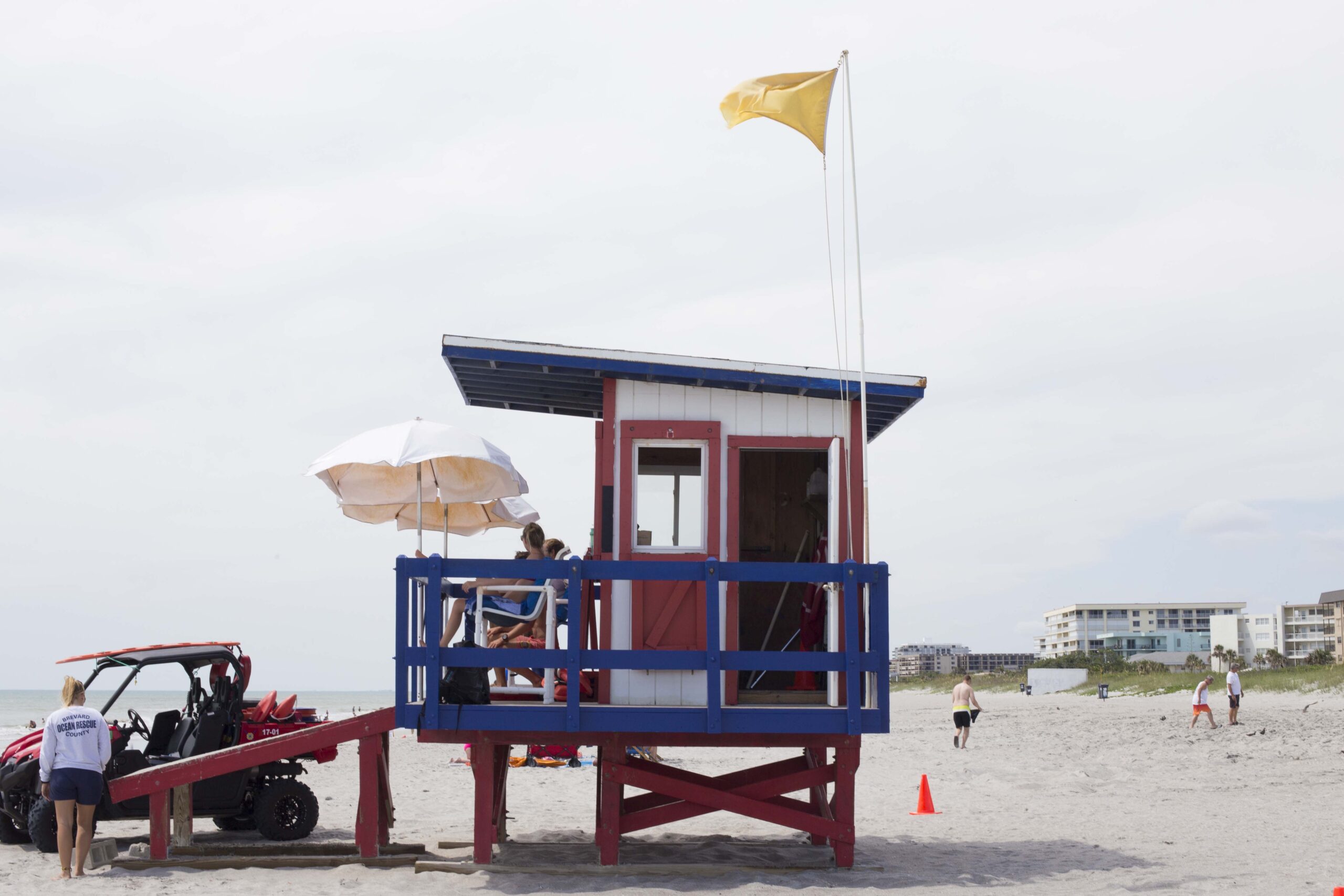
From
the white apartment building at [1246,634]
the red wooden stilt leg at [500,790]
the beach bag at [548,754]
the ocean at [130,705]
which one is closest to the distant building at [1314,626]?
Answer: the white apartment building at [1246,634]

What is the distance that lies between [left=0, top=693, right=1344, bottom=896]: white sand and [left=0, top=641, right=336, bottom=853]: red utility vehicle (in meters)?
0.68

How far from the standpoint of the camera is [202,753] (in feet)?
38.3

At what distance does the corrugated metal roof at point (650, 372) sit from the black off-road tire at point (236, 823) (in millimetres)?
5127

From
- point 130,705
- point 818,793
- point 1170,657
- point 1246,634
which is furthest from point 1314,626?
point 818,793

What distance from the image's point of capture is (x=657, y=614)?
9.64 m

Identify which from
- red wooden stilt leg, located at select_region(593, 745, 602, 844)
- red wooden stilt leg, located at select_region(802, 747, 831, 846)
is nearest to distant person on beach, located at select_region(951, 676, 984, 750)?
red wooden stilt leg, located at select_region(593, 745, 602, 844)

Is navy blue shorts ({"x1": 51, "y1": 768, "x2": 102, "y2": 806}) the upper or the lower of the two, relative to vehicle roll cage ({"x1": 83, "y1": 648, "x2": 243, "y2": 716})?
lower

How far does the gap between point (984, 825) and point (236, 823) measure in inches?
318

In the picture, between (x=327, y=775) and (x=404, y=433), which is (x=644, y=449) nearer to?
(x=404, y=433)

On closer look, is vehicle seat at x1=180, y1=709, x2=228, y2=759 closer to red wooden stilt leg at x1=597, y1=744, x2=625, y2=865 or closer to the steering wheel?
the steering wheel

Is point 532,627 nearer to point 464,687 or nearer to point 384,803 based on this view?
point 464,687

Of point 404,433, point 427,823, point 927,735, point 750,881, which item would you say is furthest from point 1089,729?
point 404,433

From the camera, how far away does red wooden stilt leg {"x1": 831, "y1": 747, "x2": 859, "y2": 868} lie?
955 cm

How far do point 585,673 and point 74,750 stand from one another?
13.1 ft
